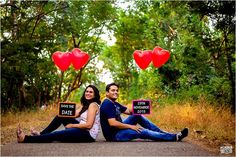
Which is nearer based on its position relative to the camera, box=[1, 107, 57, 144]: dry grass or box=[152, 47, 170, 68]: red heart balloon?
box=[1, 107, 57, 144]: dry grass

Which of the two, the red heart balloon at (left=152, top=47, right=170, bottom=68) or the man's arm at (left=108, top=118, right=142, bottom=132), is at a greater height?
the red heart balloon at (left=152, top=47, right=170, bottom=68)

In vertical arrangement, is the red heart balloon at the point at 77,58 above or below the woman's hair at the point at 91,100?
above

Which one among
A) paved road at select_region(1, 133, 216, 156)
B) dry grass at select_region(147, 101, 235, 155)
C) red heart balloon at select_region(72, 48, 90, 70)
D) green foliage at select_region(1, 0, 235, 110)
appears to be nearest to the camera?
paved road at select_region(1, 133, 216, 156)

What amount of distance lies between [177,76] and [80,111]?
1478cm

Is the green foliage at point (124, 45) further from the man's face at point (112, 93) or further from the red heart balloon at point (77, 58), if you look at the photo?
the man's face at point (112, 93)

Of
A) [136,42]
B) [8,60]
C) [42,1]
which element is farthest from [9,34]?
[136,42]

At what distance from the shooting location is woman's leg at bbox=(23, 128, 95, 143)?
7770 mm

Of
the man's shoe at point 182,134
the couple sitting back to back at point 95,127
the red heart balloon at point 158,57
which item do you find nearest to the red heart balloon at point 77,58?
the red heart balloon at point 158,57

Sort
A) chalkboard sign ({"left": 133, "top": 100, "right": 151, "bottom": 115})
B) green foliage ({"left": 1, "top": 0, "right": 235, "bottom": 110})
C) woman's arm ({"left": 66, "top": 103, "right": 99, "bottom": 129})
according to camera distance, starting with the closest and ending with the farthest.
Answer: woman's arm ({"left": 66, "top": 103, "right": 99, "bottom": 129})
chalkboard sign ({"left": 133, "top": 100, "right": 151, "bottom": 115})
green foliage ({"left": 1, "top": 0, "right": 235, "bottom": 110})

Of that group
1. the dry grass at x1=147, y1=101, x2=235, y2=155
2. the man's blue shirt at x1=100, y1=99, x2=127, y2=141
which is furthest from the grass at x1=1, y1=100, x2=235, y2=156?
the man's blue shirt at x1=100, y1=99, x2=127, y2=141

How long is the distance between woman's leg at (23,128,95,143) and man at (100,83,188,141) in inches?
14.7

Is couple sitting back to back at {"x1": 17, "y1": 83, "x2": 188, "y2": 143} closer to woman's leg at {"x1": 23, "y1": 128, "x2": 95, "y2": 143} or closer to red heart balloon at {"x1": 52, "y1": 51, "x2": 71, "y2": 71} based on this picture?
woman's leg at {"x1": 23, "y1": 128, "x2": 95, "y2": 143}

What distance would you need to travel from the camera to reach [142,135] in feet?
26.0

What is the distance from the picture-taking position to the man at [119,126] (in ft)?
25.6
